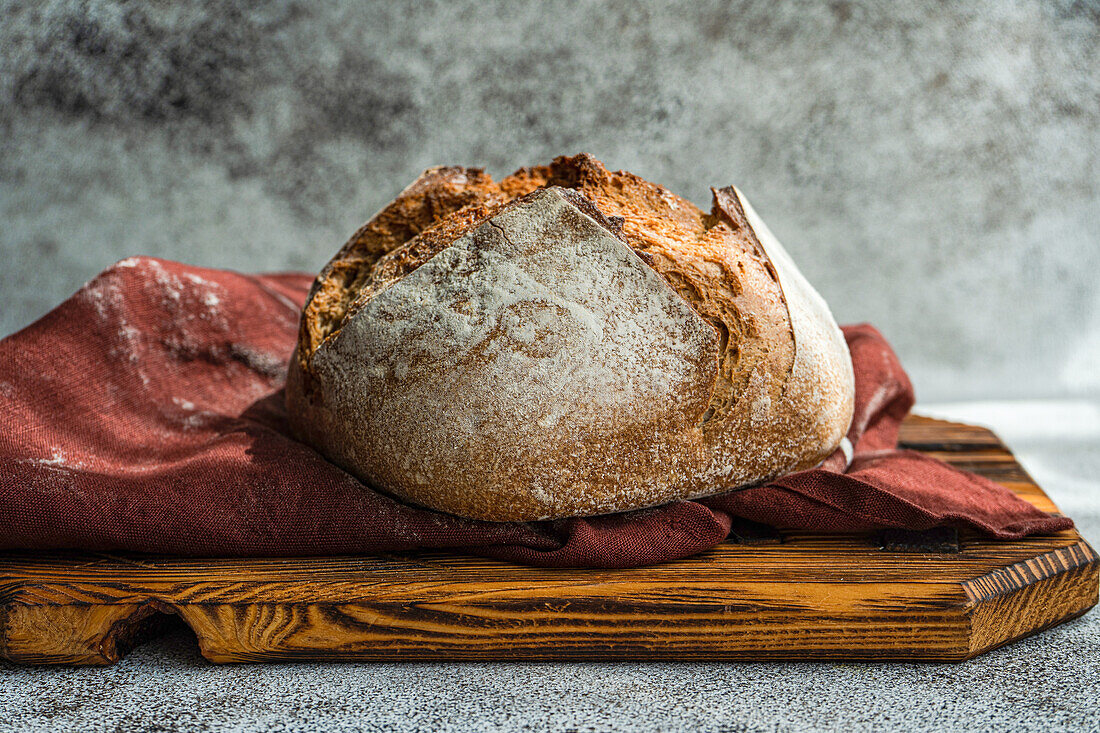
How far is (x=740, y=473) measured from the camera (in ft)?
5.15

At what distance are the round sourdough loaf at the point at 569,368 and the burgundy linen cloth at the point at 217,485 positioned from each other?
0.05 meters

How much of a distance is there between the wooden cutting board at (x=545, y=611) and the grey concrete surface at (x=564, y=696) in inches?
1.0

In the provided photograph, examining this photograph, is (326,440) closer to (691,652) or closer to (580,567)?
(580,567)

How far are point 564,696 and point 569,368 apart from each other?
1.44 ft

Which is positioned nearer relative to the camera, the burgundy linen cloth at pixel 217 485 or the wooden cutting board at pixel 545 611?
the wooden cutting board at pixel 545 611

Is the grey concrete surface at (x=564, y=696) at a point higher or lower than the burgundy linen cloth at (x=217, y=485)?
lower

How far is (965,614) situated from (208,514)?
3.52 ft

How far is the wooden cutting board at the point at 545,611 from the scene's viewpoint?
139 centimetres

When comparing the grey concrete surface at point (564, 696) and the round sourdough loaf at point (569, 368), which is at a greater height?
the round sourdough loaf at point (569, 368)

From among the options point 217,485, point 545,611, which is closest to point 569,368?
point 545,611

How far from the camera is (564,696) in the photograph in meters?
1.34

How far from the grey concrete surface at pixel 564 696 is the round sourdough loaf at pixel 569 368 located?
0.84 ft

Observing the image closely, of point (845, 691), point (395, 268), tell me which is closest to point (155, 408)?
point (395, 268)

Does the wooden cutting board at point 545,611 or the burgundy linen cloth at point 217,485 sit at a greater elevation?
the burgundy linen cloth at point 217,485
